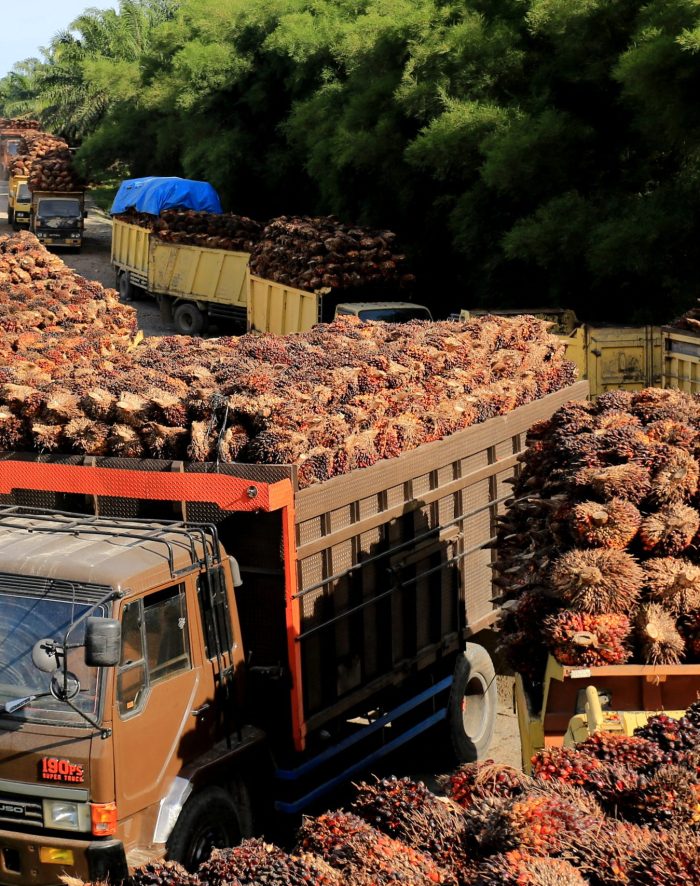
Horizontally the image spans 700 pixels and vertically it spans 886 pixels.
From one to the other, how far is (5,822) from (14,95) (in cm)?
12364

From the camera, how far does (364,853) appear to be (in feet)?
15.0

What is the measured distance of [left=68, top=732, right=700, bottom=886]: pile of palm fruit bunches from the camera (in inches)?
171

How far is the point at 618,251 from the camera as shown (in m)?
22.3

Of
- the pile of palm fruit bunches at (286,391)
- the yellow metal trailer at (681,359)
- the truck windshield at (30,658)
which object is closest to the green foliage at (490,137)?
the yellow metal trailer at (681,359)

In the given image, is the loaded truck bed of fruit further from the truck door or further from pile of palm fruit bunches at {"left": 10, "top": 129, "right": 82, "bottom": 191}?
pile of palm fruit bunches at {"left": 10, "top": 129, "right": 82, "bottom": 191}

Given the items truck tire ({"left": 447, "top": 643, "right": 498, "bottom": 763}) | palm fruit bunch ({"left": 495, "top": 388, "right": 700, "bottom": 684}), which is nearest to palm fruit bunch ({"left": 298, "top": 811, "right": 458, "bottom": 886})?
palm fruit bunch ({"left": 495, "top": 388, "right": 700, "bottom": 684})

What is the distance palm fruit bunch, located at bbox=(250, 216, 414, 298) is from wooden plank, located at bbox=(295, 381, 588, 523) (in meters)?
13.6

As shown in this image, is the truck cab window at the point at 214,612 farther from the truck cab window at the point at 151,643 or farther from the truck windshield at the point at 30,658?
the truck windshield at the point at 30,658

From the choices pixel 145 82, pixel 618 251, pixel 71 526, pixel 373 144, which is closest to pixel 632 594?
pixel 71 526

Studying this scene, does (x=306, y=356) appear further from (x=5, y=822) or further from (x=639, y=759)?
(x=639, y=759)

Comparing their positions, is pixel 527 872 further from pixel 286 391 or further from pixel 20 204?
pixel 20 204

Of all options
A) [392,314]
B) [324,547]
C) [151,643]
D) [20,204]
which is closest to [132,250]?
Result: [392,314]

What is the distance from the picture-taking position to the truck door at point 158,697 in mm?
6352

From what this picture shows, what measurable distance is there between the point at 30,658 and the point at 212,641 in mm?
1110
